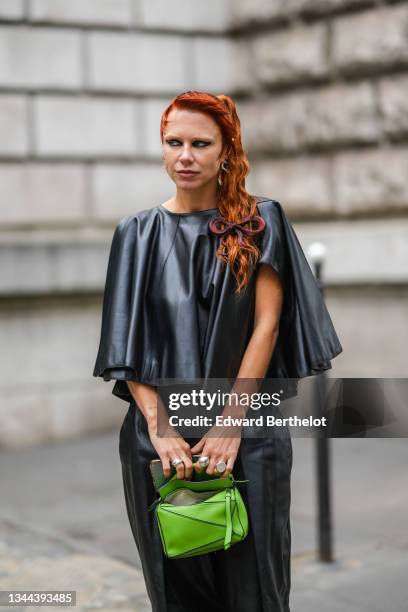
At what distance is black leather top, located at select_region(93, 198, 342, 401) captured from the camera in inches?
111

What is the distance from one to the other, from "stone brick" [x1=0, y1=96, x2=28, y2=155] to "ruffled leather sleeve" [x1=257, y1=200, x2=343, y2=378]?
506 centimetres

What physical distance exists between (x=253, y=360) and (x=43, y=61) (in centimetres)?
549

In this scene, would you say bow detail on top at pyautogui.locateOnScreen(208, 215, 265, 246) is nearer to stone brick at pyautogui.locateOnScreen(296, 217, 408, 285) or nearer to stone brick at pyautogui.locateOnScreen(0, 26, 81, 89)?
stone brick at pyautogui.locateOnScreen(296, 217, 408, 285)

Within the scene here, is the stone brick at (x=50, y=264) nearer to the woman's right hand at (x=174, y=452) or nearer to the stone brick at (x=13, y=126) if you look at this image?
the stone brick at (x=13, y=126)

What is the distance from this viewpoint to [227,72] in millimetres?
8523

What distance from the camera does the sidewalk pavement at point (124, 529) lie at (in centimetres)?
432

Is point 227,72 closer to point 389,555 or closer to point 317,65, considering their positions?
point 317,65

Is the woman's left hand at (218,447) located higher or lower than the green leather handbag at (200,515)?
higher

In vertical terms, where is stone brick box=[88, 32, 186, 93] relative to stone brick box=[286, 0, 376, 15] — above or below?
below

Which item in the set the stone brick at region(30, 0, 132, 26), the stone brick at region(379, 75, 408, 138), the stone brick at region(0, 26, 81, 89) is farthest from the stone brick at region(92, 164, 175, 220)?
the stone brick at region(379, 75, 408, 138)

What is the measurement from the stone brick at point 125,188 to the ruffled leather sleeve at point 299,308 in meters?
5.21

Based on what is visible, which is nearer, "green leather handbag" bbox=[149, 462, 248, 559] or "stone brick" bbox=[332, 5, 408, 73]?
"green leather handbag" bbox=[149, 462, 248, 559]

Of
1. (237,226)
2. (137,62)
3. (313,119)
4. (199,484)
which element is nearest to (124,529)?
(199,484)

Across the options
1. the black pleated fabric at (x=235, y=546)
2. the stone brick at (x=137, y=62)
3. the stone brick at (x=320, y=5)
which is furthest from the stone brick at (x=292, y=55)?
the black pleated fabric at (x=235, y=546)
